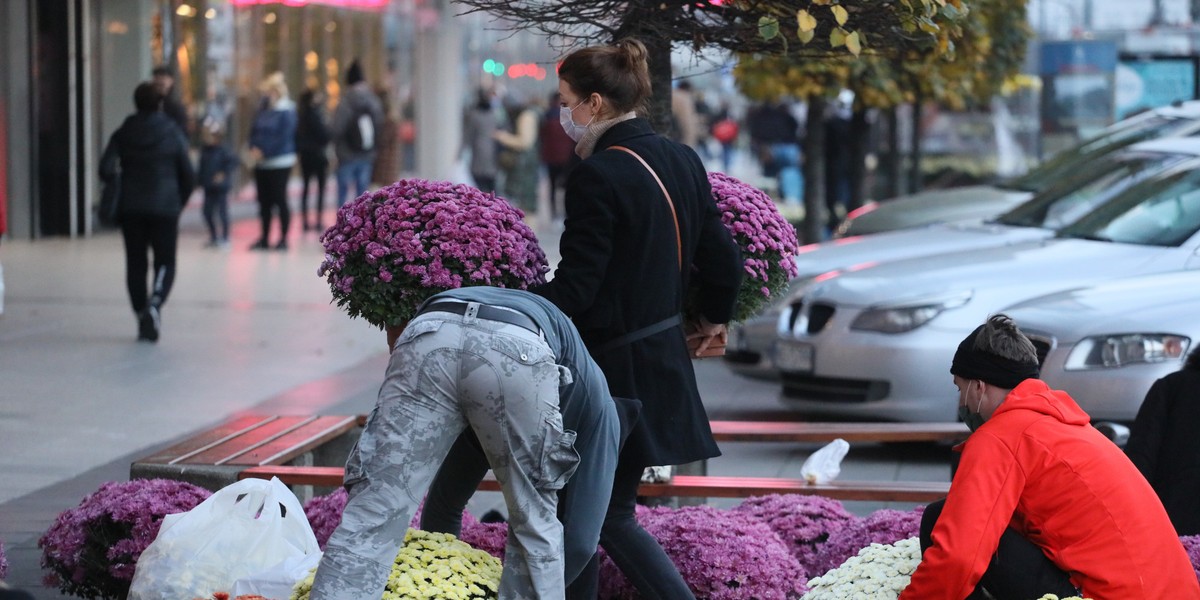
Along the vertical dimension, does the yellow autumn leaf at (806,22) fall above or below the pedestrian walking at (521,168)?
above

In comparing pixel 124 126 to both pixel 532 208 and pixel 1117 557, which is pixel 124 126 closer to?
pixel 1117 557

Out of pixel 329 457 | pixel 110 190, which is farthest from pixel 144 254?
pixel 329 457

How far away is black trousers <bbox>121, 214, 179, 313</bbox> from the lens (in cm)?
1064

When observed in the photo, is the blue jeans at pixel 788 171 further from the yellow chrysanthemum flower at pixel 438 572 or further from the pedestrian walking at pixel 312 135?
the yellow chrysanthemum flower at pixel 438 572

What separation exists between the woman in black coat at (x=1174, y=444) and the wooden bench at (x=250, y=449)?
9.14ft

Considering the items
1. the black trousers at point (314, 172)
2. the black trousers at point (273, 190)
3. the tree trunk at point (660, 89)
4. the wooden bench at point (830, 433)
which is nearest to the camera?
the tree trunk at point (660, 89)

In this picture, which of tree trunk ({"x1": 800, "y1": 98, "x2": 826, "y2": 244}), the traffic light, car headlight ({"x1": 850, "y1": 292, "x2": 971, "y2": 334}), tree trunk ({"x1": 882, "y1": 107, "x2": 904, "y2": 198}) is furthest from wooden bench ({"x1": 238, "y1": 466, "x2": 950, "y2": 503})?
the traffic light

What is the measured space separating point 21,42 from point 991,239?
11.4 m

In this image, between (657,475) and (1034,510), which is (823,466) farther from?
(1034,510)

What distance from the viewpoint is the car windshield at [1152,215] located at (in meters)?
8.46

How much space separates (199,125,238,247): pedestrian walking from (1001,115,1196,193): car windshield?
826 cm

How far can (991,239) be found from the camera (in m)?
9.77

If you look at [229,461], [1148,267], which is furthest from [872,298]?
[229,461]

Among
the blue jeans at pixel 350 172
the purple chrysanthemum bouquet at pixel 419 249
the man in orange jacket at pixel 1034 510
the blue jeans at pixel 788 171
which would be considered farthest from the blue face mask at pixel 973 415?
the blue jeans at pixel 788 171
